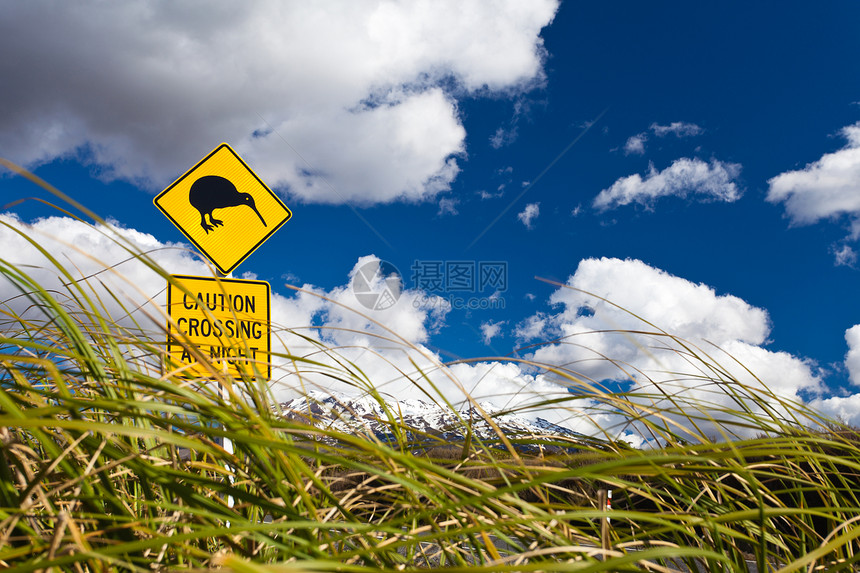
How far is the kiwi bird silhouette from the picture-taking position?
4066 millimetres

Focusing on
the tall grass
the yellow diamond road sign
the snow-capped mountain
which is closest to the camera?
the tall grass

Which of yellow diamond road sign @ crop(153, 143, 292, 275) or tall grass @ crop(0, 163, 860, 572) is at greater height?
yellow diamond road sign @ crop(153, 143, 292, 275)

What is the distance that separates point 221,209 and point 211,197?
0.46 feet

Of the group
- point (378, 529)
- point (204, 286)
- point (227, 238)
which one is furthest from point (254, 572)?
point (227, 238)

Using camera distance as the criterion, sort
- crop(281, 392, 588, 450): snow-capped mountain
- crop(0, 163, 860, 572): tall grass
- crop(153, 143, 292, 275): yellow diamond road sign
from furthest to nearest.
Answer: crop(153, 143, 292, 275): yellow diamond road sign
crop(281, 392, 588, 450): snow-capped mountain
crop(0, 163, 860, 572): tall grass

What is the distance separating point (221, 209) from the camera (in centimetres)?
405

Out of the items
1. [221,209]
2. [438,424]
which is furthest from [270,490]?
[221,209]

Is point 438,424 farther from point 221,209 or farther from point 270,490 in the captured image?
point 221,209

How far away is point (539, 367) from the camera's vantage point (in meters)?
1.07

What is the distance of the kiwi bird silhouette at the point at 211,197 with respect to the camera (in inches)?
160

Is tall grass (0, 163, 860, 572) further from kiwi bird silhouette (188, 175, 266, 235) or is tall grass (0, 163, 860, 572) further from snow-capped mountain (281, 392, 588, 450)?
kiwi bird silhouette (188, 175, 266, 235)

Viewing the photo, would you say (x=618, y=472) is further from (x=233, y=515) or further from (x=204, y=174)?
(x=204, y=174)

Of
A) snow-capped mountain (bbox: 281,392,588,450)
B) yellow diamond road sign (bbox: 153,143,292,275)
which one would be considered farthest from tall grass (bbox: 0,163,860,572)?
yellow diamond road sign (bbox: 153,143,292,275)

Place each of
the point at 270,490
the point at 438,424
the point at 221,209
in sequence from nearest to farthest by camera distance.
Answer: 1. the point at 270,490
2. the point at 438,424
3. the point at 221,209
